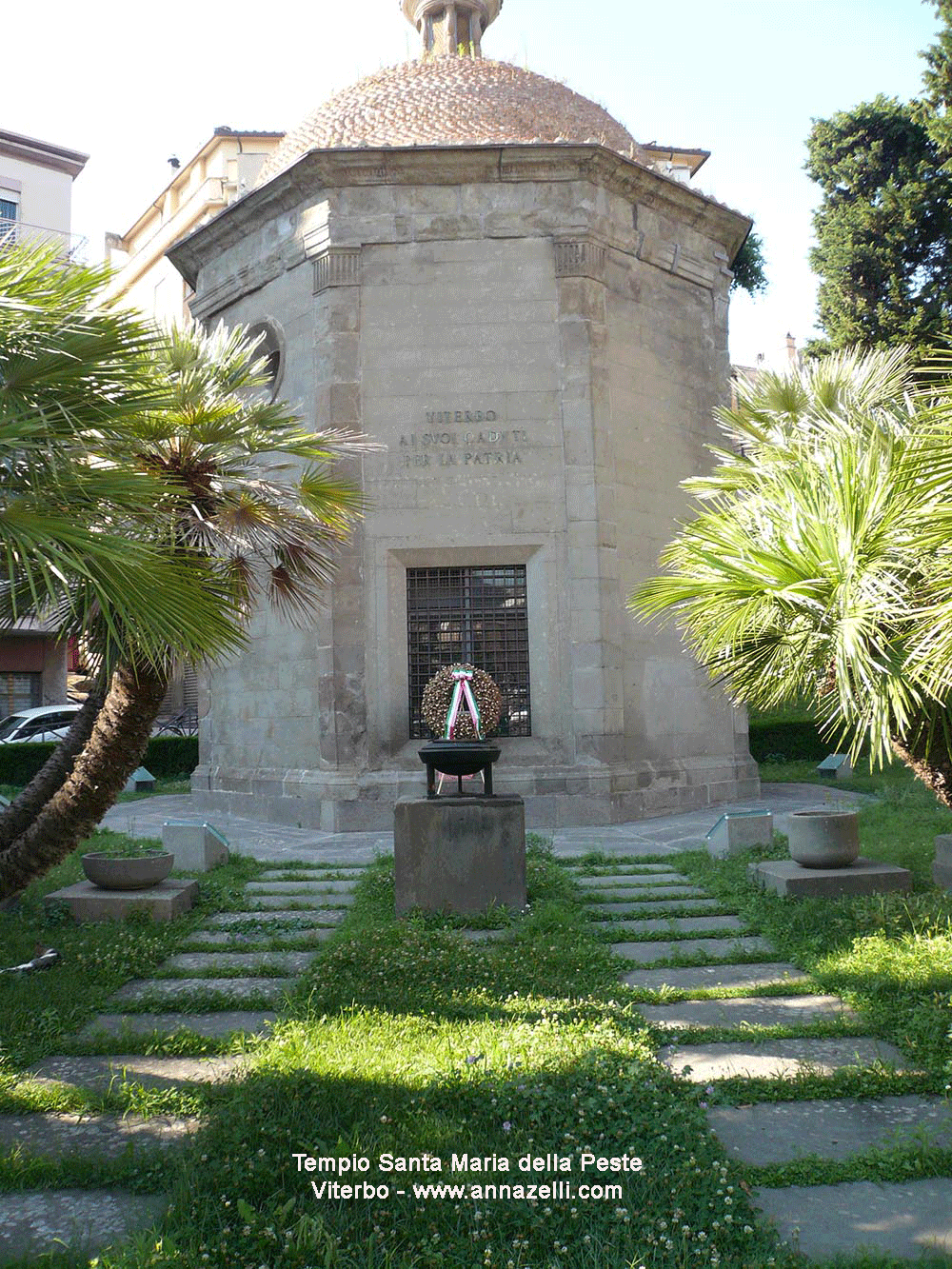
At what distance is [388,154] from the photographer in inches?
532

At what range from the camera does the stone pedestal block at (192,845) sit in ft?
31.6

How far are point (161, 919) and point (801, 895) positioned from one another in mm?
5272

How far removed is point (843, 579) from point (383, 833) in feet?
30.1

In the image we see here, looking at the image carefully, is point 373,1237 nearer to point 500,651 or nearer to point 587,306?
point 500,651

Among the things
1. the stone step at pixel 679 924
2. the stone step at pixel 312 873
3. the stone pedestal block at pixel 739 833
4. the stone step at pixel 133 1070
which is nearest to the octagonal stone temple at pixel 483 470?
the stone step at pixel 312 873

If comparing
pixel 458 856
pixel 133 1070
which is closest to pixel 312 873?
pixel 458 856

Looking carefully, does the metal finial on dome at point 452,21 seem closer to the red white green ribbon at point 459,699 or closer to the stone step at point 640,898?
the red white green ribbon at point 459,699

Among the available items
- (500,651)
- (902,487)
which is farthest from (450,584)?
(902,487)

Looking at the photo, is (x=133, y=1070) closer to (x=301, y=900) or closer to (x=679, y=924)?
(x=301, y=900)

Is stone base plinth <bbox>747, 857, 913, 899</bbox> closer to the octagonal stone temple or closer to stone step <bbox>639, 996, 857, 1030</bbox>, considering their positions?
stone step <bbox>639, 996, 857, 1030</bbox>

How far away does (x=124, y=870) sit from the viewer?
26.1ft

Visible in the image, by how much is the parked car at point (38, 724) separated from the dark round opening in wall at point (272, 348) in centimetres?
1366

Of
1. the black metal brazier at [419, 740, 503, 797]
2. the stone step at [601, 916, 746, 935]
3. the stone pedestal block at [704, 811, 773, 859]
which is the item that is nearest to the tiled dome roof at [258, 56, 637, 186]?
the black metal brazier at [419, 740, 503, 797]

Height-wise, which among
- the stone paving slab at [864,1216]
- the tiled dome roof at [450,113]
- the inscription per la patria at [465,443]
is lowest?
the stone paving slab at [864,1216]
